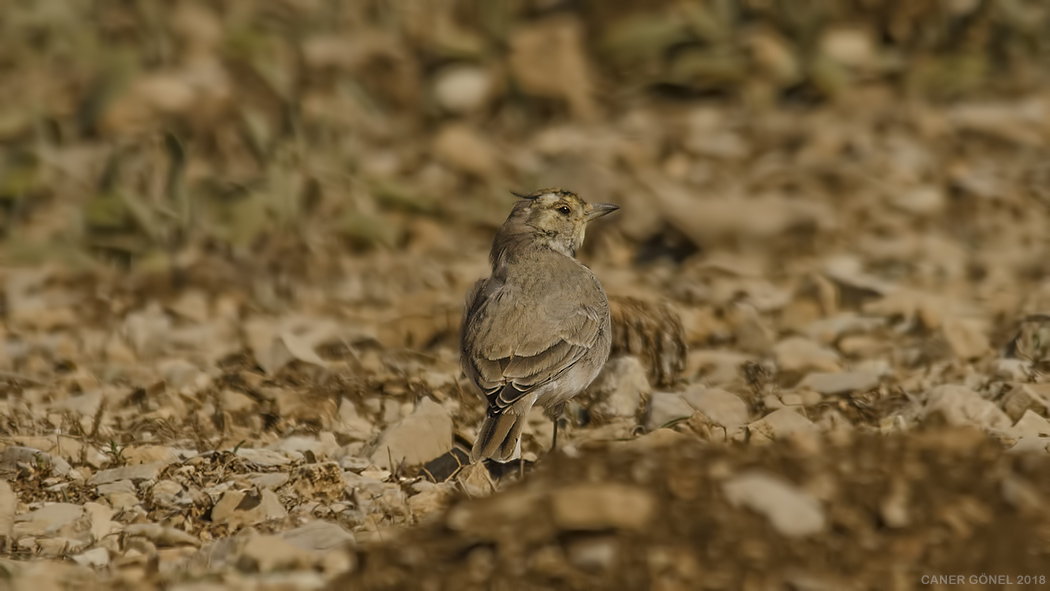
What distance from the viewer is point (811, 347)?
21.9 feet

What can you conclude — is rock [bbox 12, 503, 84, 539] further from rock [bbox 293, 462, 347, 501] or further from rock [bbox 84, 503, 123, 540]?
rock [bbox 293, 462, 347, 501]

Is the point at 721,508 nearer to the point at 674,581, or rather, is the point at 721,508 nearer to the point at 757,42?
the point at 674,581

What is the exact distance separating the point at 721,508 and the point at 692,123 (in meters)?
7.09

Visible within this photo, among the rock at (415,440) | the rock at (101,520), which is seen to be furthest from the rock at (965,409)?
the rock at (101,520)

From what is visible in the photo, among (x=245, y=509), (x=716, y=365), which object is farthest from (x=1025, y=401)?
(x=245, y=509)

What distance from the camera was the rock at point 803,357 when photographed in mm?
6438

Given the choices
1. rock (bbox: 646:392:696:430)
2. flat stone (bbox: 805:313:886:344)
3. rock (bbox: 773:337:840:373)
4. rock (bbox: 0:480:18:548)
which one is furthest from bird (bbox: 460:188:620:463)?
rock (bbox: 0:480:18:548)

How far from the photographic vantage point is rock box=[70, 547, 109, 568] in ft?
13.4

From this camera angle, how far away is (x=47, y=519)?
4523 mm

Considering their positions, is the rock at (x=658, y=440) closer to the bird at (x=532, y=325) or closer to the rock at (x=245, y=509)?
the bird at (x=532, y=325)

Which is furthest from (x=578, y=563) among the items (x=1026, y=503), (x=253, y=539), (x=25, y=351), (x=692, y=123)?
(x=692, y=123)

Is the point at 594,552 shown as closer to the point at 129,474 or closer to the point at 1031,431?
the point at 129,474

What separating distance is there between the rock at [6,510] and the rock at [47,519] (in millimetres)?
26

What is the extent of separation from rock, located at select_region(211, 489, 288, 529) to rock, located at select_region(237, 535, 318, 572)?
0.57 m
